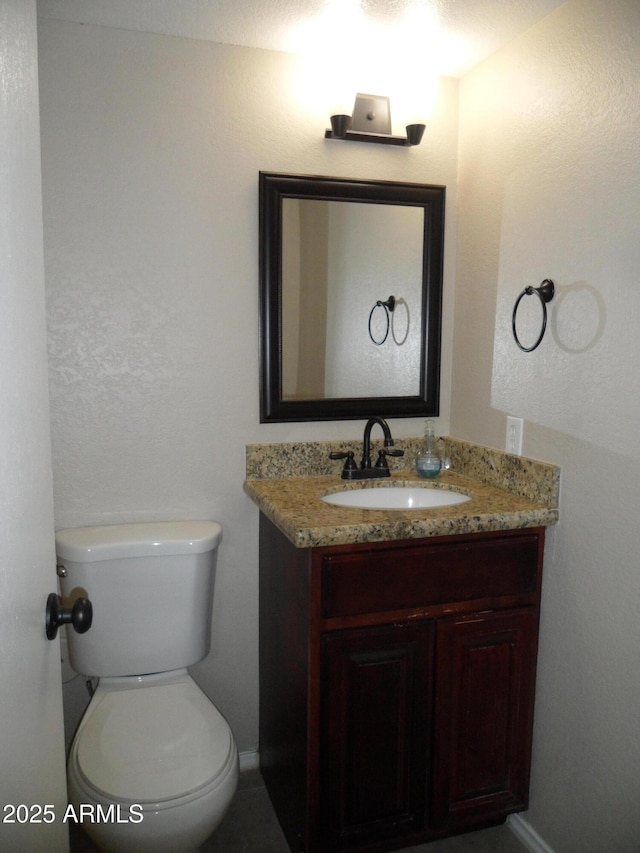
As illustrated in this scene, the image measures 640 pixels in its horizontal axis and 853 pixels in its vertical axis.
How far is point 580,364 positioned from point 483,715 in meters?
0.99

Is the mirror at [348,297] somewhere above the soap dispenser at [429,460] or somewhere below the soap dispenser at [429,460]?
above

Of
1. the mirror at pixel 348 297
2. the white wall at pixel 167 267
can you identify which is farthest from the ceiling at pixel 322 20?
the mirror at pixel 348 297

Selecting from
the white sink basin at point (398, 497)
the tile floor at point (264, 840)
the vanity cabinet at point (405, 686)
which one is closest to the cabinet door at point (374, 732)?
the vanity cabinet at point (405, 686)

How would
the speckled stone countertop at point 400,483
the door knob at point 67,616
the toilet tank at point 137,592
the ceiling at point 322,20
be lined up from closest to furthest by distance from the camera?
the door knob at point 67,616 → the speckled stone countertop at point 400,483 → the ceiling at point 322,20 → the toilet tank at point 137,592

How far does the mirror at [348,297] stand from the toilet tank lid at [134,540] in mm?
436

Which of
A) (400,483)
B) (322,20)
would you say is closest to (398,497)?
(400,483)

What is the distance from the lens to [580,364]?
171 cm

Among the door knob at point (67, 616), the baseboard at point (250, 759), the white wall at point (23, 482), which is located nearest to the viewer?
the white wall at point (23, 482)

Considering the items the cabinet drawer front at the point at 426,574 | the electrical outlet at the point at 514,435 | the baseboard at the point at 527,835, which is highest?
the electrical outlet at the point at 514,435

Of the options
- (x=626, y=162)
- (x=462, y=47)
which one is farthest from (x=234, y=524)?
(x=462, y=47)

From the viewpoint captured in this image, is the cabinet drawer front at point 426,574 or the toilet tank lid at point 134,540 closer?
the cabinet drawer front at point 426,574

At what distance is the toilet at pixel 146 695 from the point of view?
1.50 metres

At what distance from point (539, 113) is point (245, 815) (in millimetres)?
2228

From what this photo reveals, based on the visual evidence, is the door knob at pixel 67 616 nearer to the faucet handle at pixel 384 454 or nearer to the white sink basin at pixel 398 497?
the white sink basin at pixel 398 497
